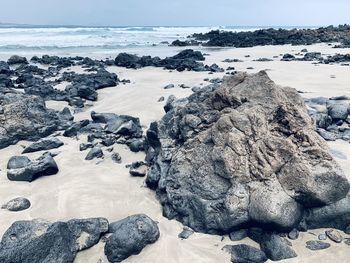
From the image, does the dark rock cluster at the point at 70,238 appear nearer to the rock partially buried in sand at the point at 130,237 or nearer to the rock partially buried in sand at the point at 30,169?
the rock partially buried in sand at the point at 130,237

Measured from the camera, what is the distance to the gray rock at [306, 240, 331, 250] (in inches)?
197

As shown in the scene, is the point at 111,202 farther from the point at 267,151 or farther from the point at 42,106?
the point at 42,106

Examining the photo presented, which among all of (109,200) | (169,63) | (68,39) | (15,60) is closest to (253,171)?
(109,200)

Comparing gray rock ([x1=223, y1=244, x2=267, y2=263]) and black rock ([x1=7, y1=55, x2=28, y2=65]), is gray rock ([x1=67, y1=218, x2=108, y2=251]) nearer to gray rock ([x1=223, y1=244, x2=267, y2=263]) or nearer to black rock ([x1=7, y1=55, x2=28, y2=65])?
gray rock ([x1=223, y1=244, x2=267, y2=263])

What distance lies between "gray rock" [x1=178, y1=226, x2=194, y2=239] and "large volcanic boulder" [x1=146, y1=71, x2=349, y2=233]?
3.8 inches

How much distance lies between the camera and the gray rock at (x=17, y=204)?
6.13 meters

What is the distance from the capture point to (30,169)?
23.7 feet

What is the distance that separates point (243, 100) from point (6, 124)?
630cm

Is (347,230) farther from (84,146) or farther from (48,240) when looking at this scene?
(84,146)

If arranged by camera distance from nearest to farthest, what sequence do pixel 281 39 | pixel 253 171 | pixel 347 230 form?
pixel 347 230 < pixel 253 171 < pixel 281 39

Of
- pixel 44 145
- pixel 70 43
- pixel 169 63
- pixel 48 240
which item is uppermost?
pixel 48 240

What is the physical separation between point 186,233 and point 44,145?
16.5ft

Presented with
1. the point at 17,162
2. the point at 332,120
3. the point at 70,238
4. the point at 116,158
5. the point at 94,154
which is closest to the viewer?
the point at 70,238

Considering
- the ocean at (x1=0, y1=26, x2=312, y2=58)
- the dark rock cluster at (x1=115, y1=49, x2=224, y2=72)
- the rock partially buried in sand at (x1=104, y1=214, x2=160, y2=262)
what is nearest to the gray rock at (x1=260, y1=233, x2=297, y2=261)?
the rock partially buried in sand at (x1=104, y1=214, x2=160, y2=262)
